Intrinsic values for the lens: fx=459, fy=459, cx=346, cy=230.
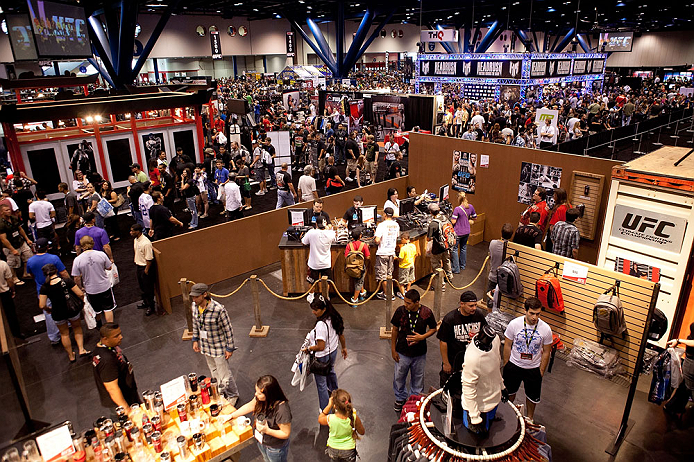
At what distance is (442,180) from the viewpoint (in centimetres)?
1252

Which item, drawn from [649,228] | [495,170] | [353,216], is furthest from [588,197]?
[353,216]

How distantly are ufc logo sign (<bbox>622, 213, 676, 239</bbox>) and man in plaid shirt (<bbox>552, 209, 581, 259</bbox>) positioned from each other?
768 mm

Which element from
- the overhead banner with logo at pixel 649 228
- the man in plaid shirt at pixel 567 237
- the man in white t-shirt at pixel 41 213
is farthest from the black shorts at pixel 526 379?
the man in white t-shirt at pixel 41 213

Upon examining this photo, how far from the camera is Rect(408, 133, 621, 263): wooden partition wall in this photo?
933 centimetres

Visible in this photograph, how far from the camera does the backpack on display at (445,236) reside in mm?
8844

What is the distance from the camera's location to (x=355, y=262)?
7922 millimetres

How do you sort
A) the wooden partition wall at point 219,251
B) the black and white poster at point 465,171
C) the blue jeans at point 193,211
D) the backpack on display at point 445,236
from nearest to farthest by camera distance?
the wooden partition wall at point 219,251, the backpack on display at point 445,236, the black and white poster at point 465,171, the blue jeans at point 193,211

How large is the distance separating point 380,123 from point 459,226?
1372 cm

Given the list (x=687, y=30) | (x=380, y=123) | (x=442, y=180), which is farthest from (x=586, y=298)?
(x=687, y=30)

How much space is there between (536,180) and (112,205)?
10128 mm

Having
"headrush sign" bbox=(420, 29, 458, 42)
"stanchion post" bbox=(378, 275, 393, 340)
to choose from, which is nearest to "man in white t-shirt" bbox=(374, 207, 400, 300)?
"stanchion post" bbox=(378, 275, 393, 340)

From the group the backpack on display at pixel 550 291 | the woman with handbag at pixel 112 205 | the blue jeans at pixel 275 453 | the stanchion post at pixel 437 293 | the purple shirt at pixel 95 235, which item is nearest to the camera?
the blue jeans at pixel 275 453

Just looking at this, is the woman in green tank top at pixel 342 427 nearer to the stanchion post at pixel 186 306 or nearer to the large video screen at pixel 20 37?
the stanchion post at pixel 186 306

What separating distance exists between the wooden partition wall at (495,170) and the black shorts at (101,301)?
8419 millimetres
